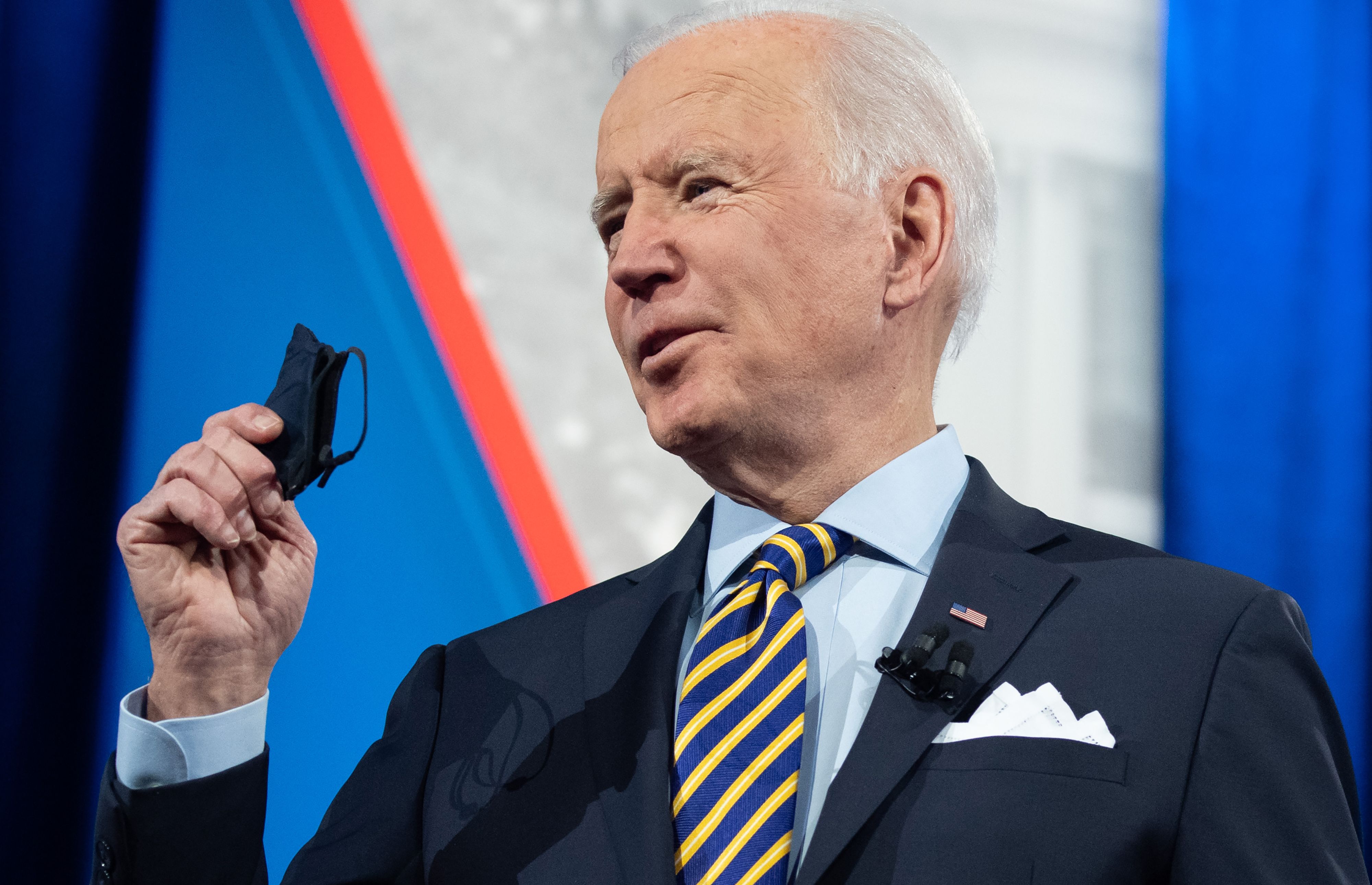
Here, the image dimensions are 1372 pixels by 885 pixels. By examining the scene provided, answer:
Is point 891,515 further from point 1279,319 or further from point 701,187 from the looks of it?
point 1279,319

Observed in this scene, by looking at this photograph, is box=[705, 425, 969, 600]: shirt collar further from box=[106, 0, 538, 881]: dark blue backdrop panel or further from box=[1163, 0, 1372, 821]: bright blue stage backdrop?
box=[1163, 0, 1372, 821]: bright blue stage backdrop

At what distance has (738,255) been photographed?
4.42 ft

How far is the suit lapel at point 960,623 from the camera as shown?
3.56 ft

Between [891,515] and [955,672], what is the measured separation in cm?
26

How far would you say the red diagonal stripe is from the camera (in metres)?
2.13

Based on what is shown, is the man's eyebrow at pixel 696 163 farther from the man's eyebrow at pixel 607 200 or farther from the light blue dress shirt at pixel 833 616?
the light blue dress shirt at pixel 833 616

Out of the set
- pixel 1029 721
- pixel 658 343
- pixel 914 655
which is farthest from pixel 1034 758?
pixel 658 343

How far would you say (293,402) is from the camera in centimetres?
117

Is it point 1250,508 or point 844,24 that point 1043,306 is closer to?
point 1250,508

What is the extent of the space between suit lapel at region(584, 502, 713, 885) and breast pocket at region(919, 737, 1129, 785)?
0.26 metres

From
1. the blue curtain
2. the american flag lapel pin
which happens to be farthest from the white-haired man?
the blue curtain

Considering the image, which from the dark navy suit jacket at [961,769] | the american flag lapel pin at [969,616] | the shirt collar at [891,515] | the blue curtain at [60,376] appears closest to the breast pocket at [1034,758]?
the dark navy suit jacket at [961,769]

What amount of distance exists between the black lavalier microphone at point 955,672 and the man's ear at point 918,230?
451 millimetres

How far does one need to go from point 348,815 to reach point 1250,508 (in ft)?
6.49
